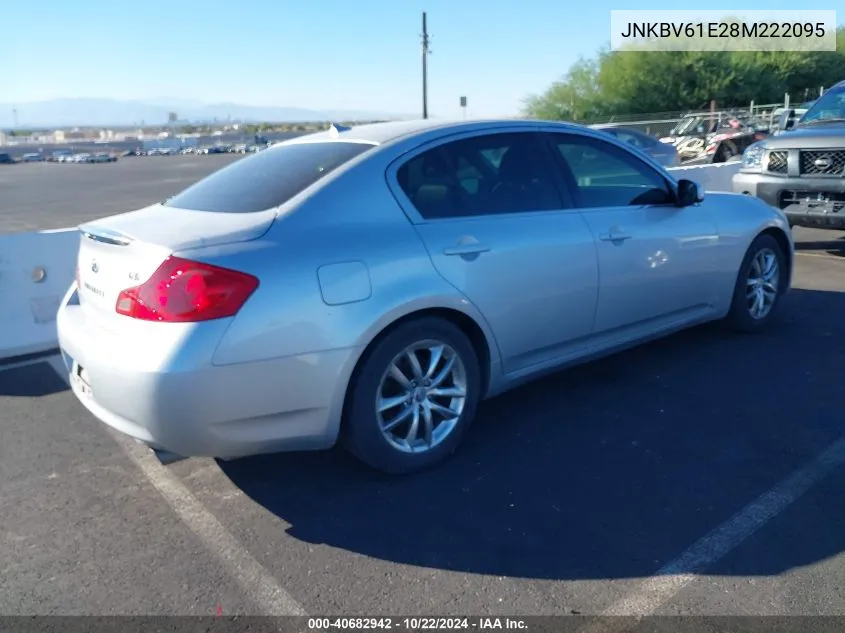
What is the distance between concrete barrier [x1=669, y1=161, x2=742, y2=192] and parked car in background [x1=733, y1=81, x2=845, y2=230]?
1.68m

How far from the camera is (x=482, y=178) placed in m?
3.86

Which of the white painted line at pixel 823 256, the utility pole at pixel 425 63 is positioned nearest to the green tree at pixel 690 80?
the utility pole at pixel 425 63

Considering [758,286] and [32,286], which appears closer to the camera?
[758,286]

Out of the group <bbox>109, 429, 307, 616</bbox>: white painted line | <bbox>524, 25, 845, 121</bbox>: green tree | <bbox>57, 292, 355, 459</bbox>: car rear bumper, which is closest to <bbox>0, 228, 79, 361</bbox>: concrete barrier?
<bbox>109, 429, 307, 616</bbox>: white painted line

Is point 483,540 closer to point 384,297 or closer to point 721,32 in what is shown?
point 384,297

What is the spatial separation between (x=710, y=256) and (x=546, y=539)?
8.85 feet

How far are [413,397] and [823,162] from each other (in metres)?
6.16

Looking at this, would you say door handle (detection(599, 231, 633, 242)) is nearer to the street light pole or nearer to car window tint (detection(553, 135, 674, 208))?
car window tint (detection(553, 135, 674, 208))

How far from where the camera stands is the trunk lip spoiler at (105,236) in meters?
3.22

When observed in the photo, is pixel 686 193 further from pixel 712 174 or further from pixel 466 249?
pixel 712 174

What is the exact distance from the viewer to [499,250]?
3686 mm

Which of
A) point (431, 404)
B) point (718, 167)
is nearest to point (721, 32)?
point (718, 167)

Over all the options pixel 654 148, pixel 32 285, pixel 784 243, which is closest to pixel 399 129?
pixel 784 243

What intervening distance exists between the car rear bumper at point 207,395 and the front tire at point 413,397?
142mm
